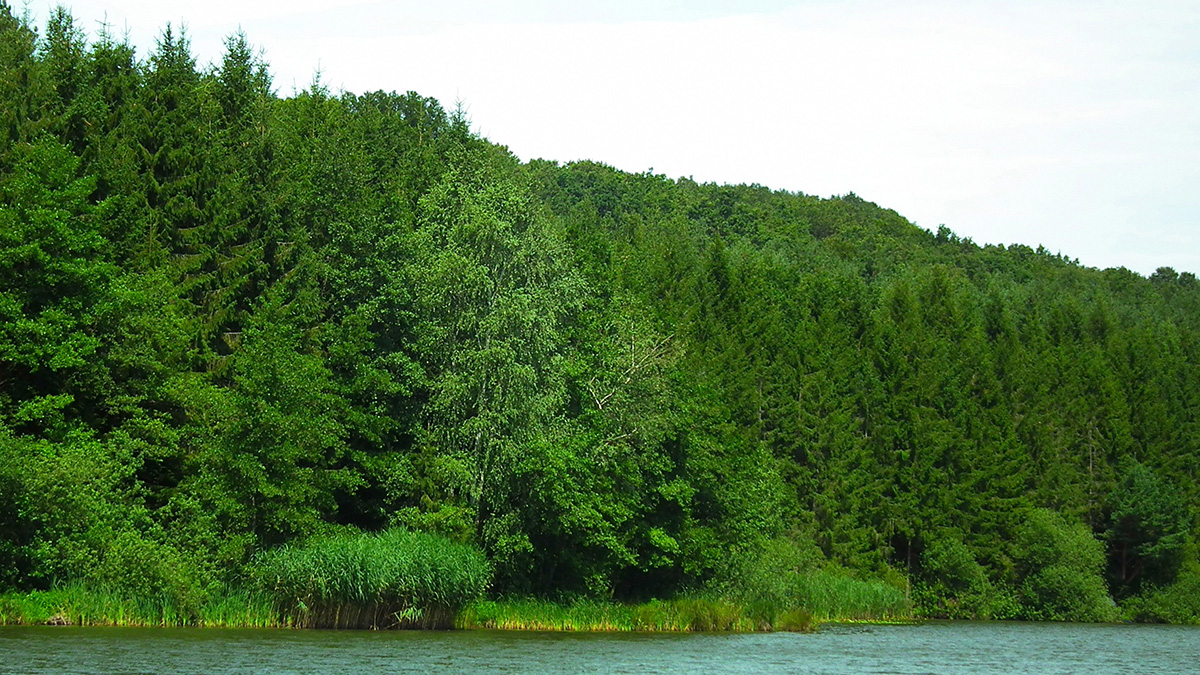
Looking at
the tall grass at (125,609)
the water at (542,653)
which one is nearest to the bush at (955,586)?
the water at (542,653)

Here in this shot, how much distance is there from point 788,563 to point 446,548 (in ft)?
103

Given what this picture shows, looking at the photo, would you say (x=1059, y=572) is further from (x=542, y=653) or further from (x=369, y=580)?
(x=542, y=653)

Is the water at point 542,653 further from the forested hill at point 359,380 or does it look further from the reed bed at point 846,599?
the reed bed at point 846,599

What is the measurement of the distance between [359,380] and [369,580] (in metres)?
11.0

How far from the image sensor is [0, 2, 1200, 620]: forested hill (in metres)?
42.7

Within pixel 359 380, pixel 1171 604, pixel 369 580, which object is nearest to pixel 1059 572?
pixel 1171 604

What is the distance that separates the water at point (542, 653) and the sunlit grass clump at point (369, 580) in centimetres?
175

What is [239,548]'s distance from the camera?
42656 mm

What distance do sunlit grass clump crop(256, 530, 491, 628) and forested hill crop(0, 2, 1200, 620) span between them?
81.3 inches

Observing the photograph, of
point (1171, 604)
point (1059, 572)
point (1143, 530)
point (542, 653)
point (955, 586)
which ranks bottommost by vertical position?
point (1171, 604)

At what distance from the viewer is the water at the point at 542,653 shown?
97.0ft

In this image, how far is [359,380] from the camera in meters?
51.0

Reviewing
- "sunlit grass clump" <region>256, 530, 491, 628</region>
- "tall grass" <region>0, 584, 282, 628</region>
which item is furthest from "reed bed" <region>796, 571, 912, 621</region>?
"tall grass" <region>0, 584, 282, 628</region>

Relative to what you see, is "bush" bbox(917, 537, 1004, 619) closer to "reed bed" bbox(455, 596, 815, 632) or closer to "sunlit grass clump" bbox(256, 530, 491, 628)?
"reed bed" bbox(455, 596, 815, 632)
